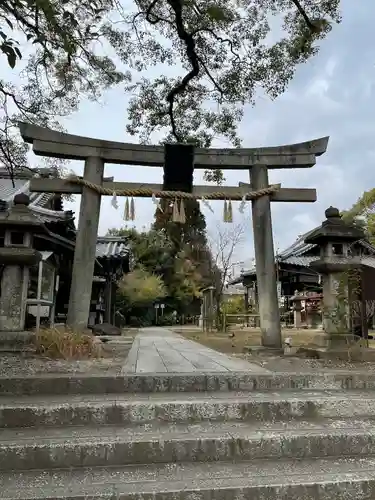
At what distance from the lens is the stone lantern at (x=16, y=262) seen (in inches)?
238

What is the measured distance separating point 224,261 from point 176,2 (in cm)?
2314

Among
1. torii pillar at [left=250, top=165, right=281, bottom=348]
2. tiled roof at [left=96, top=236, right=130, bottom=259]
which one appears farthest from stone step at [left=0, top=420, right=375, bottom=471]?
tiled roof at [left=96, top=236, right=130, bottom=259]

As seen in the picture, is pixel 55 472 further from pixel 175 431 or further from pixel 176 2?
pixel 176 2

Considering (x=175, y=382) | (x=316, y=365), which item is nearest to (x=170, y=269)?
(x=316, y=365)

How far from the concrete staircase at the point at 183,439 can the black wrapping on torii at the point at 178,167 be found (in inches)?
168

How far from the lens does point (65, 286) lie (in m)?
15.3

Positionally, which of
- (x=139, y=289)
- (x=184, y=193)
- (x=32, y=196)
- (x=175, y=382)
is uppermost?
(x=32, y=196)

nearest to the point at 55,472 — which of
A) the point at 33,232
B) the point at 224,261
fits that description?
the point at 33,232

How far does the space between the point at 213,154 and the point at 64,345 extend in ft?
14.1

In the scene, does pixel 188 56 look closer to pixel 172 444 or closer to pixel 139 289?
pixel 172 444

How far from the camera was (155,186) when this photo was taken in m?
7.68

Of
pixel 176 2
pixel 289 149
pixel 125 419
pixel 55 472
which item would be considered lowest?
pixel 55 472

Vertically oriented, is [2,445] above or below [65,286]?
below

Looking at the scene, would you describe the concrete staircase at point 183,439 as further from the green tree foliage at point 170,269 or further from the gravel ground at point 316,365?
the green tree foliage at point 170,269
